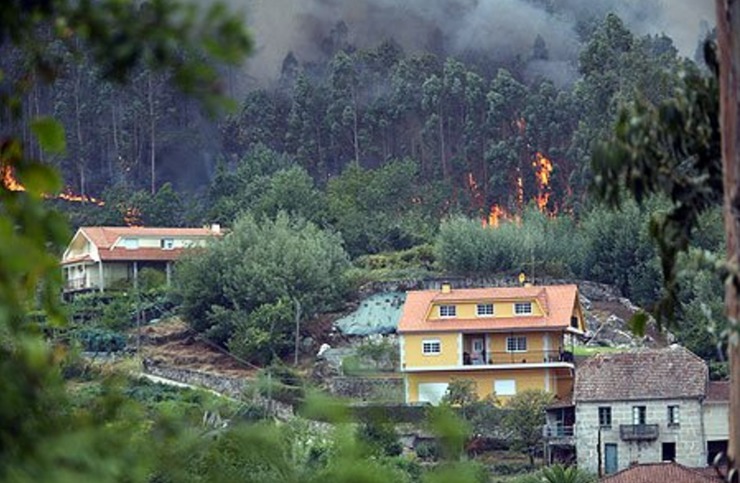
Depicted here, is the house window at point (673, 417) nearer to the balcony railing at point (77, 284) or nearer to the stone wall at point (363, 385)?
the stone wall at point (363, 385)

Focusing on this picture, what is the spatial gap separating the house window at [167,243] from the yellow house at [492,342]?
15.2 metres

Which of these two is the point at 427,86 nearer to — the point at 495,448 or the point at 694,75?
the point at 495,448

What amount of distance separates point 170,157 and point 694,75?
259 feet

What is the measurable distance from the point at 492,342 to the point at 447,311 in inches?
61.2

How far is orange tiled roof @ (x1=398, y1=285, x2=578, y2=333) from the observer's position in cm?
4834

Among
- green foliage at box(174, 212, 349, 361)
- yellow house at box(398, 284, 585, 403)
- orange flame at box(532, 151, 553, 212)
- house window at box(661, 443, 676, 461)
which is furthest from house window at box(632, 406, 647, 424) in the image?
orange flame at box(532, 151, 553, 212)

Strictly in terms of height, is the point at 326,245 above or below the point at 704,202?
above

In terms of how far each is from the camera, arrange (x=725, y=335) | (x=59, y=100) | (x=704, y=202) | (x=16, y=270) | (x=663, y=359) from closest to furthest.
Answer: (x=16, y=270) < (x=725, y=335) < (x=704, y=202) < (x=663, y=359) < (x=59, y=100)

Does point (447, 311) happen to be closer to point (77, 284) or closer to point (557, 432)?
point (557, 432)

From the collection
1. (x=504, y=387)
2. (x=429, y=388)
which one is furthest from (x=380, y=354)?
(x=504, y=387)

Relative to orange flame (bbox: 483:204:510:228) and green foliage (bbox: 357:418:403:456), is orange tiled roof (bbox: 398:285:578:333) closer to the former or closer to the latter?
orange flame (bbox: 483:204:510:228)

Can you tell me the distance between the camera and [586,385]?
42438mm

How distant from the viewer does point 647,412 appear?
136 feet

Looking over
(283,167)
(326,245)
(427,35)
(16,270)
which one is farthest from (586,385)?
(427,35)
